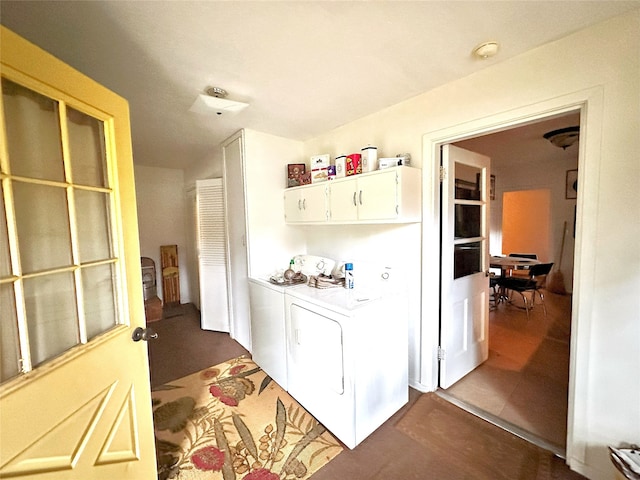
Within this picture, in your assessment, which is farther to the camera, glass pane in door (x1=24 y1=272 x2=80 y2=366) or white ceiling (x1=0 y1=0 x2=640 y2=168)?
white ceiling (x1=0 y1=0 x2=640 y2=168)

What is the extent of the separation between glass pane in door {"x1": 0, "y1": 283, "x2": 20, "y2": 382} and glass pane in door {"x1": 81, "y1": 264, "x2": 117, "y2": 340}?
23 cm

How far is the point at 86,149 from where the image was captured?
1.10 m

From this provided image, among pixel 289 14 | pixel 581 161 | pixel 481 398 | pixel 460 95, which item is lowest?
pixel 481 398

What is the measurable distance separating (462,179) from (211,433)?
276 cm

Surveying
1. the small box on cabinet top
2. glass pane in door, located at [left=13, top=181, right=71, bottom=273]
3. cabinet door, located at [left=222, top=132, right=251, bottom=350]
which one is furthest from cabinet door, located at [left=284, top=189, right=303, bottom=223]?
glass pane in door, located at [left=13, top=181, right=71, bottom=273]

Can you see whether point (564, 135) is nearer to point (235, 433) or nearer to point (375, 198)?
point (375, 198)

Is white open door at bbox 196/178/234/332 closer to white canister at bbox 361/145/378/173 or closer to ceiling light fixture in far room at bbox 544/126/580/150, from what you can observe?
white canister at bbox 361/145/378/173

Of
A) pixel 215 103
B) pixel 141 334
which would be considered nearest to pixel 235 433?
pixel 141 334

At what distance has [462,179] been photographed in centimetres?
225

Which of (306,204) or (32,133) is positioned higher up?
(32,133)

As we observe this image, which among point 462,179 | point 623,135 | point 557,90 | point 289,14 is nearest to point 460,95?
point 557,90

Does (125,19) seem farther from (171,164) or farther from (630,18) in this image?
(171,164)

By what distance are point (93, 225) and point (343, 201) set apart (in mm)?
1631

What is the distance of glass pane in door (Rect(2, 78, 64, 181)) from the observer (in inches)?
33.4
